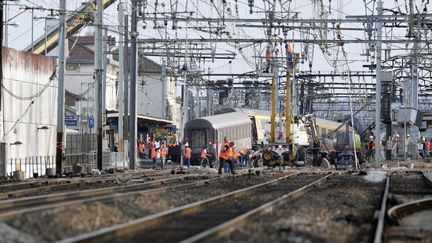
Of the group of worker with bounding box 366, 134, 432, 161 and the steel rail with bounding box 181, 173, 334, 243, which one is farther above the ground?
the group of worker with bounding box 366, 134, 432, 161

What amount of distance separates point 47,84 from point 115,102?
4397cm

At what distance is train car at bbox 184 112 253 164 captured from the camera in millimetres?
55312

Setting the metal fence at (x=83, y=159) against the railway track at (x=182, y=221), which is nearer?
the railway track at (x=182, y=221)

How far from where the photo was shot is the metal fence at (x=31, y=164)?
37.6m

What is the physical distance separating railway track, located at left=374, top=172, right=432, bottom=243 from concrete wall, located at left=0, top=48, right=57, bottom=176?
18.0 meters

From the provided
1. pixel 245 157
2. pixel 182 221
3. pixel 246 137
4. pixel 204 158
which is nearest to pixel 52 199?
pixel 182 221

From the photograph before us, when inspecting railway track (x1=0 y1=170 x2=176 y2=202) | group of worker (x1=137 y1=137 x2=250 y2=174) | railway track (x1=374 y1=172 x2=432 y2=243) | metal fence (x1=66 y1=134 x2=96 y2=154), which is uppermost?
metal fence (x1=66 y1=134 x2=96 y2=154)

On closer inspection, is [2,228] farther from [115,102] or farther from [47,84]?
[115,102]

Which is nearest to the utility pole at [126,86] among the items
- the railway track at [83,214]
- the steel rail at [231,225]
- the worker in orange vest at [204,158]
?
the worker in orange vest at [204,158]

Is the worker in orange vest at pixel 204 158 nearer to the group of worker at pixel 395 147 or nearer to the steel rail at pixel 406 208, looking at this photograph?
the group of worker at pixel 395 147

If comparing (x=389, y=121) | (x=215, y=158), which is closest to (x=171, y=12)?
(x=215, y=158)

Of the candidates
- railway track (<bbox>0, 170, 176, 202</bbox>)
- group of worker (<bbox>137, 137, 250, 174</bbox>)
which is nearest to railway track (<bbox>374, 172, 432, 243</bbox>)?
railway track (<bbox>0, 170, 176, 202</bbox>)

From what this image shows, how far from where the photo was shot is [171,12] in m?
42.8

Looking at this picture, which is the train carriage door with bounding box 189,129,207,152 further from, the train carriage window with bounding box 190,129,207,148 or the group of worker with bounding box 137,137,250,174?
the group of worker with bounding box 137,137,250,174
